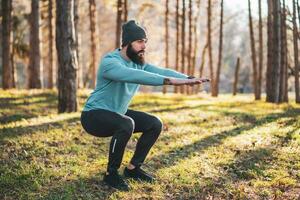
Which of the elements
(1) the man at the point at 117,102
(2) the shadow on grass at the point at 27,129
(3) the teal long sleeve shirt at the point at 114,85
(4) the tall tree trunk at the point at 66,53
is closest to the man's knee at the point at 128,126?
(1) the man at the point at 117,102

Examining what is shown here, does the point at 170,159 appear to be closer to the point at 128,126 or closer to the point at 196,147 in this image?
the point at 196,147

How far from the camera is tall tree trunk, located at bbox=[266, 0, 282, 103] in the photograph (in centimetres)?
2144

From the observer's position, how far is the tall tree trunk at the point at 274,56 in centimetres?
2144

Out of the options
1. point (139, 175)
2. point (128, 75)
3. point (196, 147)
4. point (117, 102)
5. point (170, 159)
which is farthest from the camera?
point (196, 147)

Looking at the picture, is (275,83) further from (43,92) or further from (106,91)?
(106,91)

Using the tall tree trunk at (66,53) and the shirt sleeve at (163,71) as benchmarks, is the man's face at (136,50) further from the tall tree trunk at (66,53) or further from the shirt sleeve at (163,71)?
the tall tree trunk at (66,53)

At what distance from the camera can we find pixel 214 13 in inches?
1438

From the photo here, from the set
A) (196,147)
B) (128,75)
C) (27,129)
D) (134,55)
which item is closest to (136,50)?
(134,55)

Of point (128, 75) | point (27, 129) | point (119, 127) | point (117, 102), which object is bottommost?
point (27, 129)

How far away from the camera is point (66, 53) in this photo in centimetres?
1454

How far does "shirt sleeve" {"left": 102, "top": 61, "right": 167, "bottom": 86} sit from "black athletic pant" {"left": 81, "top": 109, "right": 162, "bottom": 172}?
0.60 meters

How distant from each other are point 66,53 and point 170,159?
264 inches

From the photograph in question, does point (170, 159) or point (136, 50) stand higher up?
point (136, 50)

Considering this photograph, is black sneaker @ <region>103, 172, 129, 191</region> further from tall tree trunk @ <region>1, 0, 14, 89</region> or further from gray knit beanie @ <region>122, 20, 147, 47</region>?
tall tree trunk @ <region>1, 0, 14, 89</region>
